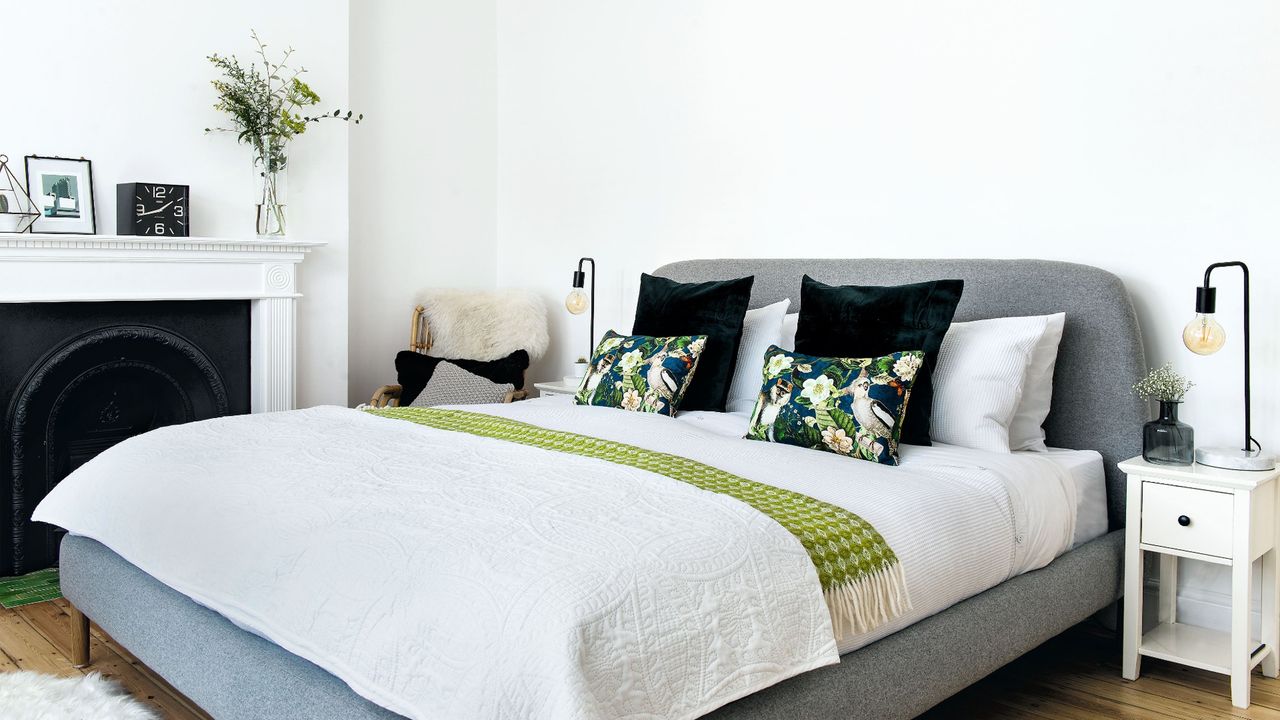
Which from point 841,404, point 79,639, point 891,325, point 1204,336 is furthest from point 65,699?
point 1204,336

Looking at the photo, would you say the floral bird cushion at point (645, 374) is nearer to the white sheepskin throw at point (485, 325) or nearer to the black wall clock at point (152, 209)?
the white sheepskin throw at point (485, 325)

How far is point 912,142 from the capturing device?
357 centimetres

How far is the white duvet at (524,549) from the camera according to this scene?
152 centimetres

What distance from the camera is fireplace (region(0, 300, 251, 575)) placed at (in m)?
3.61

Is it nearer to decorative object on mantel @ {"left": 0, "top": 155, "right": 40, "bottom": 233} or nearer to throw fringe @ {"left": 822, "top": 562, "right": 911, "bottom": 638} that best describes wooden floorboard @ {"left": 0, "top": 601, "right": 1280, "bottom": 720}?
throw fringe @ {"left": 822, "top": 562, "right": 911, "bottom": 638}

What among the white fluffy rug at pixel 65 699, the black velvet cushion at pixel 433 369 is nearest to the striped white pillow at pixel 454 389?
the black velvet cushion at pixel 433 369

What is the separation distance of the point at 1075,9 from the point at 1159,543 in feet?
5.41

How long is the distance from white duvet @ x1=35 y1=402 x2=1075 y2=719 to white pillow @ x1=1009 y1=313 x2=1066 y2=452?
0.25 m

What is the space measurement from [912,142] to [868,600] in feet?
6.87

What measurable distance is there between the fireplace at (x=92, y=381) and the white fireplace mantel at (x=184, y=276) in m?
0.09

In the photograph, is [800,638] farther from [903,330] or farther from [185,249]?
[185,249]

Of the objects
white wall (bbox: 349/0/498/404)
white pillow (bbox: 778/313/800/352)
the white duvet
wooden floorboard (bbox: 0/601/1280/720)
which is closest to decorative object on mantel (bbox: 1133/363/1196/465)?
the white duvet

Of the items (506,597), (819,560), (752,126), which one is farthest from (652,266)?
(506,597)

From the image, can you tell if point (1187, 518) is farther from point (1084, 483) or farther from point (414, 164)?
point (414, 164)
